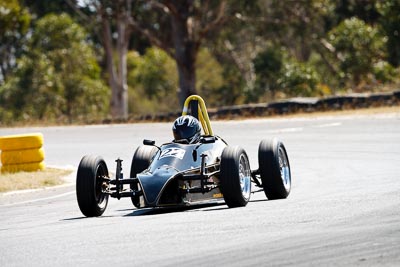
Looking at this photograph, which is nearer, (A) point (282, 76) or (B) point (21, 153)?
(B) point (21, 153)

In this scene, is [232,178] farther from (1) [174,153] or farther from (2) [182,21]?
(2) [182,21]

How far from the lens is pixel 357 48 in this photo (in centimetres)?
4119

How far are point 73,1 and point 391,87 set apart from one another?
64.9 feet

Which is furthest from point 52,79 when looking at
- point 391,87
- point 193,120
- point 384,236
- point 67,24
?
point 384,236

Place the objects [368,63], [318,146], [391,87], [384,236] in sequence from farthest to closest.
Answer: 1. [368,63]
2. [391,87]
3. [318,146]
4. [384,236]

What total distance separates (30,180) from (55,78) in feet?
103

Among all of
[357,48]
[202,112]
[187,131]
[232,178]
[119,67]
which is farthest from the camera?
[119,67]

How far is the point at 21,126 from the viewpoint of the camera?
116 ft

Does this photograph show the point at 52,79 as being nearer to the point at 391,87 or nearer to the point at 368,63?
the point at 368,63

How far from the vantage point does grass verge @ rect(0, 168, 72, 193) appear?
17.5m

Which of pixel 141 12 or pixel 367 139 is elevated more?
pixel 141 12

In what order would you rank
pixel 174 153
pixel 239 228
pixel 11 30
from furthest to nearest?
1. pixel 11 30
2. pixel 174 153
3. pixel 239 228

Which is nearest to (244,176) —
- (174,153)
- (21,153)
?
(174,153)

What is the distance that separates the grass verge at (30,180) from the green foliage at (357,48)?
22.8 meters
